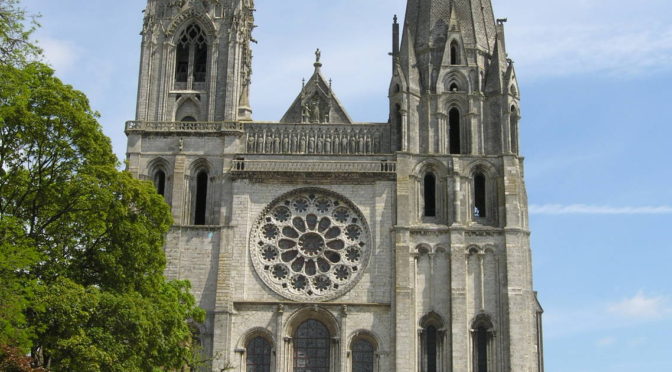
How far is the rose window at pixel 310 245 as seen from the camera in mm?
39844

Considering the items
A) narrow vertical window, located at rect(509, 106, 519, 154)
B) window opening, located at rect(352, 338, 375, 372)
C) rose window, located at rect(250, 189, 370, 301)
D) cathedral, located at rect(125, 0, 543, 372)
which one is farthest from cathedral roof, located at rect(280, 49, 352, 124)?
window opening, located at rect(352, 338, 375, 372)

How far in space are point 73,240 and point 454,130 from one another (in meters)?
19.8

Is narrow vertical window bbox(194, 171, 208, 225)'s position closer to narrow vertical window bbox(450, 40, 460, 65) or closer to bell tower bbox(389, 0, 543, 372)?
bell tower bbox(389, 0, 543, 372)

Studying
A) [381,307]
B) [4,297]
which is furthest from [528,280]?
[4,297]

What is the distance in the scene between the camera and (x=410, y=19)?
149ft

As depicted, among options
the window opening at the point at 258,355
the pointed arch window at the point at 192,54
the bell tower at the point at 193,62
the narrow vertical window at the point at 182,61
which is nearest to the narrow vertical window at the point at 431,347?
the window opening at the point at 258,355

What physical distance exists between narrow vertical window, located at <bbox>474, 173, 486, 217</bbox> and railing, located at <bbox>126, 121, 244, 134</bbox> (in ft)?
32.0

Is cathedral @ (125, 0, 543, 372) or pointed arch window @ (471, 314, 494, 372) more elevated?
cathedral @ (125, 0, 543, 372)

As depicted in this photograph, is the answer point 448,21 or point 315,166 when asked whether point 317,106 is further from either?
point 448,21

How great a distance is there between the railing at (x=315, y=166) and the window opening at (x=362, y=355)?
22.3 ft

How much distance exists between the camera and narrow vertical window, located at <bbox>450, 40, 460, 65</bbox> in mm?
43500

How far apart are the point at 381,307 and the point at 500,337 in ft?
15.1

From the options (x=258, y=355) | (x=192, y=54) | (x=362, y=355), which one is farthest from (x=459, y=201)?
(x=192, y=54)

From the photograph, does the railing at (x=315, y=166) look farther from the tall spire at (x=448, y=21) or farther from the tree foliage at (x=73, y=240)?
the tree foliage at (x=73, y=240)
